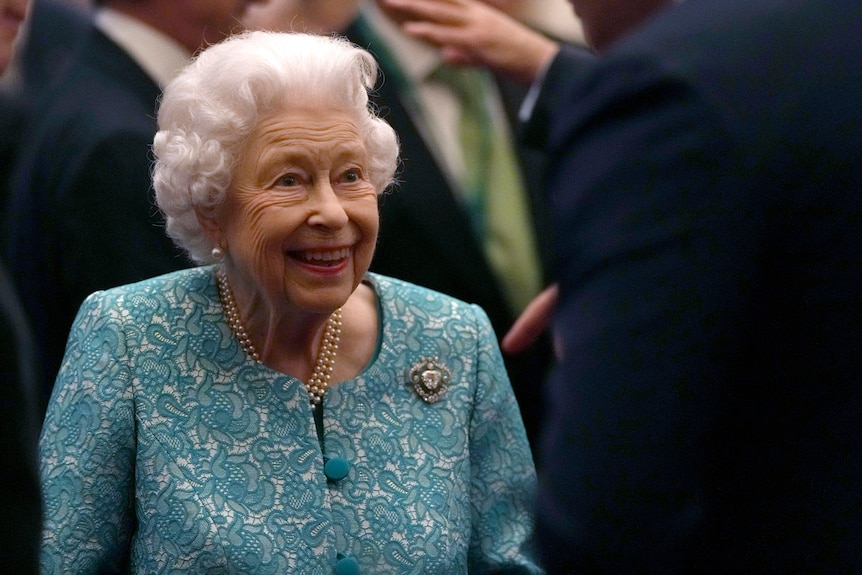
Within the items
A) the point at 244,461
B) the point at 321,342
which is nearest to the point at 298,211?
the point at 321,342

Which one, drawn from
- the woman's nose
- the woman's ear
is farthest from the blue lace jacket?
the woman's nose

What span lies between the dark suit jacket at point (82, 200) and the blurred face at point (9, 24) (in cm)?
17

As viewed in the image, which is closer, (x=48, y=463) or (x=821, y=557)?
(x=821, y=557)

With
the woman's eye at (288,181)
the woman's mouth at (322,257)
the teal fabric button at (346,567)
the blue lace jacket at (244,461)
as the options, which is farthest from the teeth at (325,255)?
the teal fabric button at (346,567)

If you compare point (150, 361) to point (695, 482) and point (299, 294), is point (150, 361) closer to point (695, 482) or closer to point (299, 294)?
point (299, 294)

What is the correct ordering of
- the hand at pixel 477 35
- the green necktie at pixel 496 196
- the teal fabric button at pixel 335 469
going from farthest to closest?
1. the green necktie at pixel 496 196
2. the hand at pixel 477 35
3. the teal fabric button at pixel 335 469

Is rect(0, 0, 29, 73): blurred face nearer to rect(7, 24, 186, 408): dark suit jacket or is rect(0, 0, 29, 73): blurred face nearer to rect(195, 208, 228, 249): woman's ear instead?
rect(7, 24, 186, 408): dark suit jacket

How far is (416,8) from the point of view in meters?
3.10

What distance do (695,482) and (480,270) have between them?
1921 millimetres

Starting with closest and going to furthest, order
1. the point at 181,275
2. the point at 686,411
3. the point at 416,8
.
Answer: the point at 686,411
the point at 181,275
the point at 416,8

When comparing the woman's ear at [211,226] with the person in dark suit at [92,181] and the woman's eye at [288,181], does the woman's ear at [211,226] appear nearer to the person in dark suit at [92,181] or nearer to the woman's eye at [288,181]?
the woman's eye at [288,181]

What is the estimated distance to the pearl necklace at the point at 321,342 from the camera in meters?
2.39

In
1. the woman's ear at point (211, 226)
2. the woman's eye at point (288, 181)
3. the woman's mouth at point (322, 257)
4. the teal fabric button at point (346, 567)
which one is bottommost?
the teal fabric button at point (346, 567)

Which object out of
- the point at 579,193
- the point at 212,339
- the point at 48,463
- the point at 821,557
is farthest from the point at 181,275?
the point at 821,557
